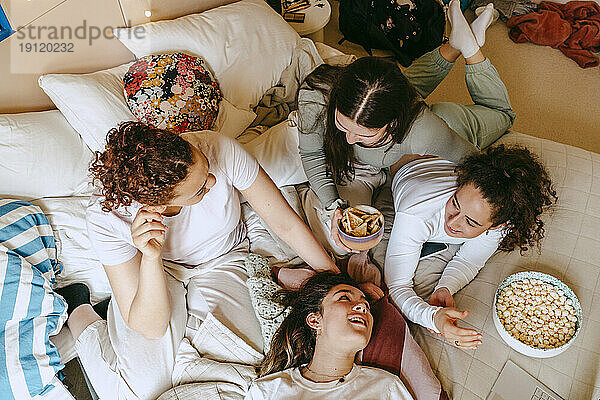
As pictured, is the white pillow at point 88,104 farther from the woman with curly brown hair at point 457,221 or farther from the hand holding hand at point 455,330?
the hand holding hand at point 455,330

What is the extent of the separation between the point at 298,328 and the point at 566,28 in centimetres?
253

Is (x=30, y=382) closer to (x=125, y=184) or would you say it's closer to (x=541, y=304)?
(x=125, y=184)

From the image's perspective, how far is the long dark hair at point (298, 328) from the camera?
1478 mm

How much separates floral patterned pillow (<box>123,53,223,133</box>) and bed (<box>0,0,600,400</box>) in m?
0.06

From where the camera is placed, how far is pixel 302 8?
8.23 ft

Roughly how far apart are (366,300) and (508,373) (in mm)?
451

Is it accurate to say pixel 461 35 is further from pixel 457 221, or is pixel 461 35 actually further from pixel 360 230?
pixel 360 230

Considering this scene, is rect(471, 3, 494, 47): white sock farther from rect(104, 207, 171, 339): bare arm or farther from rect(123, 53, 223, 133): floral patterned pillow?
rect(104, 207, 171, 339): bare arm

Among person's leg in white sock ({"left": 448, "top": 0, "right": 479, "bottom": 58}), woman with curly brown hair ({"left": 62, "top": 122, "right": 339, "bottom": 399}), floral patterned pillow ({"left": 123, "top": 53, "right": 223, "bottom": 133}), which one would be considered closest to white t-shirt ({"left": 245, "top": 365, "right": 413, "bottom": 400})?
woman with curly brown hair ({"left": 62, "top": 122, "right": 339, "bottom": 399})

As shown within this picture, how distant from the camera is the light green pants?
195 centimetres

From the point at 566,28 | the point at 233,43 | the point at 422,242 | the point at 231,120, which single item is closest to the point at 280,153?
the point at 231,120

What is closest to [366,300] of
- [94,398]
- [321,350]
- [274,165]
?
[321,350]

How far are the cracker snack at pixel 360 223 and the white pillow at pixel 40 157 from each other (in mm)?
912

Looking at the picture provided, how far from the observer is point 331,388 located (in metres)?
1.42
